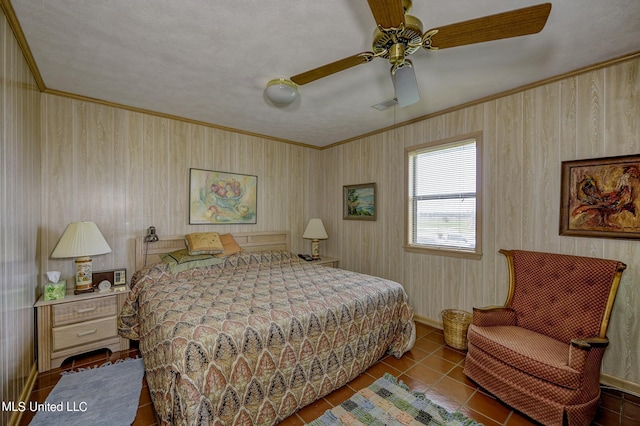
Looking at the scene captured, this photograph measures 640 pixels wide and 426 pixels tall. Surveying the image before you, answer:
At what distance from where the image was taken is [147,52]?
2.10 meters

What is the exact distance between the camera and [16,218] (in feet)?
5.93

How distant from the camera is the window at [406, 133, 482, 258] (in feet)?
10.1

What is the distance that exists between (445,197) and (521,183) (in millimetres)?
788

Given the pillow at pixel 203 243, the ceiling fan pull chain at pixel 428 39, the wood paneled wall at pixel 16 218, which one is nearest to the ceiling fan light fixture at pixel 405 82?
the ceiling fan pull chain at pixel 428 39

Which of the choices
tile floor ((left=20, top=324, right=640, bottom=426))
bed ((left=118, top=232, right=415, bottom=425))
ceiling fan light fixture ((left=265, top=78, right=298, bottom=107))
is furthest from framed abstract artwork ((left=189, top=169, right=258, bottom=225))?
ceiling fan light fixture ((left=265, top=78, right=298, bottom=107))

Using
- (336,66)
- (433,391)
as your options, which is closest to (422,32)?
(336,66)

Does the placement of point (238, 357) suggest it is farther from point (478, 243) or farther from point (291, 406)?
point (478, 243)

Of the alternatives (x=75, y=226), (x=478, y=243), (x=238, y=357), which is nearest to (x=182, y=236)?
(x=75, y=226)

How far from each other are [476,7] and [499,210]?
1.97 metres

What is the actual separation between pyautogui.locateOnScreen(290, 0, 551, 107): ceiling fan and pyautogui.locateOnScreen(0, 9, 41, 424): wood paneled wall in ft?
6.92

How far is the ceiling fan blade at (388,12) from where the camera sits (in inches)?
45.6

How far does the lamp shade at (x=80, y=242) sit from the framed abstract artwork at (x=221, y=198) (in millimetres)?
1064

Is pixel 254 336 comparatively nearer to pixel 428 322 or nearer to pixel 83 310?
pixel 83 310

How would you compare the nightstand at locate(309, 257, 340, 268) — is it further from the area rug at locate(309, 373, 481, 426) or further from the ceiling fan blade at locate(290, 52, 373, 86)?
the ceiling fan blade at locate(290, 52, 373, 86)
